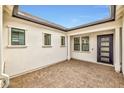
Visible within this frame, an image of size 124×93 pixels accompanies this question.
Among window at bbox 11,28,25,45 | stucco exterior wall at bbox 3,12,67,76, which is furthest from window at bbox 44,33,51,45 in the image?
window at bbox 11,28,25,45

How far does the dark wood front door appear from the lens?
6273 millimetres

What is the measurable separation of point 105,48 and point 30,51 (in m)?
4.49

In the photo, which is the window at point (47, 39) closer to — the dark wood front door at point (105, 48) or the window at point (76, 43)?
the window at point (76, 43)

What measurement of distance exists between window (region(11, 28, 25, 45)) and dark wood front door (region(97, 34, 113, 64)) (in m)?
4.74

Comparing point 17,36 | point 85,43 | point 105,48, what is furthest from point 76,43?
point 17,36

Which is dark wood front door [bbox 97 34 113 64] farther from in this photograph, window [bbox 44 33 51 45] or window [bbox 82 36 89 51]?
window [bbox 44 33 51 45]

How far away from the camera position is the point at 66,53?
28.9ft

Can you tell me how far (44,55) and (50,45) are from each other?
84cm

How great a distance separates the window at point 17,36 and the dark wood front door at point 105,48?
474 cm

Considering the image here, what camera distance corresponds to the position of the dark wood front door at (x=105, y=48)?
6273 millimetres

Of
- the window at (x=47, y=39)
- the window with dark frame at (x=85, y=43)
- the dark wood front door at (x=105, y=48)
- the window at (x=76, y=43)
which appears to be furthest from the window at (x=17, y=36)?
→ the window at (x=76, y=43)

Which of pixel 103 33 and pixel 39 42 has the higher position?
pixel 103 33
